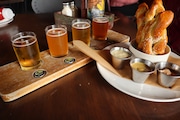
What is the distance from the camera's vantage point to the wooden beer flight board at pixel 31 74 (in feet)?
1.82

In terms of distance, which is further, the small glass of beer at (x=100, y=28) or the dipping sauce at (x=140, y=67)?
the small glass of beer at (x=100, y=28)

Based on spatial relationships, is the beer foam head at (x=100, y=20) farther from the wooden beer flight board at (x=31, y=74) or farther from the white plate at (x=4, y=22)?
the white plate at (x=4, y=22)

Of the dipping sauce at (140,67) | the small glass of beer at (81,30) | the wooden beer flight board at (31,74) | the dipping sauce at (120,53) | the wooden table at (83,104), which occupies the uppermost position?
the small glass of beer at (81,30)

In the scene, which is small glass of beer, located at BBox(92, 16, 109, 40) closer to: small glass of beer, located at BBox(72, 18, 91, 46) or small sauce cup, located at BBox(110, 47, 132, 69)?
small glass of beer, located at BBox(72, 18, 91, 46)

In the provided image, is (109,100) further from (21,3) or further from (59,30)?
(21,3)

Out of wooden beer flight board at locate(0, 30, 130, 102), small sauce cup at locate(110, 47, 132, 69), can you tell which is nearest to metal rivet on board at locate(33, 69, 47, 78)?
wooden beer flight board at locate(0, 30, 130, 102)

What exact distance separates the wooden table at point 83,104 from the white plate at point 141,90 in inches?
0.6

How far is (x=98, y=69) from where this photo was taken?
65cm

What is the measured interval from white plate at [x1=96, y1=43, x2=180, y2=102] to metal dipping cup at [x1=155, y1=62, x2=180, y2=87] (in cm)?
2

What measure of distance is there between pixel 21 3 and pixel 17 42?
2.49m

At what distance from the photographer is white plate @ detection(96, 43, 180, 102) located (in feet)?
1.74

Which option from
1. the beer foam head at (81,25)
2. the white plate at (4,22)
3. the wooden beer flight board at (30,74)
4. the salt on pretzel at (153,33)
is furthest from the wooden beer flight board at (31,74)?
the white plate at (4,22)

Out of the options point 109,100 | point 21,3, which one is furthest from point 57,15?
point 21,3

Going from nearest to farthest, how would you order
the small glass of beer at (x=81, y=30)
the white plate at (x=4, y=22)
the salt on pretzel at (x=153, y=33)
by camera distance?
the salt on pretzel at (x=153, y=33), the small glass of beer at (x=81, y=30), the white plate at (x=4, y=22)
